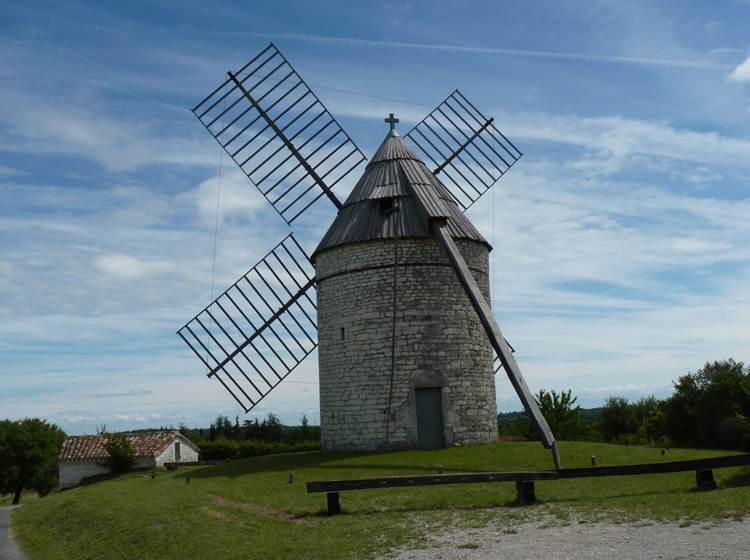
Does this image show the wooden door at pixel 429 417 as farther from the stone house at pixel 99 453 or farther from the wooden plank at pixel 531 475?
the stone house at pixel 99 453

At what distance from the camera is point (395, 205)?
20.2 metres

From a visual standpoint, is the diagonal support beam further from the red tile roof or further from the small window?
the red tile roof

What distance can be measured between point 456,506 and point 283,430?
52.6 metres

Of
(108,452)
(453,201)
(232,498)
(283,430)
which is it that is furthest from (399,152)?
(283,430)

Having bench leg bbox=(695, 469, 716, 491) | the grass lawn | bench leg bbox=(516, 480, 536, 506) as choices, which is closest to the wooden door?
the grass lawn

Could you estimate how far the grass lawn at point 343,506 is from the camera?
10.1 m

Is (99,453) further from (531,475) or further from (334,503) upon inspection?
(531,475)

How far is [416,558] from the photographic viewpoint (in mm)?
8602

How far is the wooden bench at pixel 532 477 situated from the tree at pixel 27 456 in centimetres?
3694

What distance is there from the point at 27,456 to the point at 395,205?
34.0 meters

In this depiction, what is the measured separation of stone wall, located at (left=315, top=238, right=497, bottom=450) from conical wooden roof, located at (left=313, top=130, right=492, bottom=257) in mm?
364

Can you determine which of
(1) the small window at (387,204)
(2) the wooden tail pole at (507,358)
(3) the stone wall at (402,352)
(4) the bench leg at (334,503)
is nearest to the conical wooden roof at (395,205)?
(1) the small window at (387,204)

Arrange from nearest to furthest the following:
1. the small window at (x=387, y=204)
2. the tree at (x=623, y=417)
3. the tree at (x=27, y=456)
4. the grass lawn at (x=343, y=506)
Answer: the grass lawn at (x=343, y=506)
the small window at (x=387, y=204)
the tree at (x=623, y=417)
the tree at (x=27, y=456)

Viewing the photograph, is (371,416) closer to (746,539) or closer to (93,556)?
(93,556)
